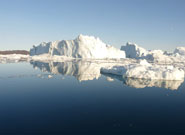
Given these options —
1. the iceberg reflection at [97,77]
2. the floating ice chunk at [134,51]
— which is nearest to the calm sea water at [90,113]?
the iceberg reflection at [97,77]

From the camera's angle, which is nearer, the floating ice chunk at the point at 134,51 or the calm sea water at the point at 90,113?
the calm sea water at the point at 90,113

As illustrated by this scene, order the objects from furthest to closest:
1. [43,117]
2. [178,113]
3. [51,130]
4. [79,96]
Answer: [79,96], [178,113], [43,117], [51,130]

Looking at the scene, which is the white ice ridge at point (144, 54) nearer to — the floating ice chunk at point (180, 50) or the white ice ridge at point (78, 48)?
the floating ice chunk at point (180, 50)

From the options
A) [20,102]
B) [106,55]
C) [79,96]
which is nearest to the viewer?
[20,102]

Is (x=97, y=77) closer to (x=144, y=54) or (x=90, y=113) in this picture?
(x=90, y=113)

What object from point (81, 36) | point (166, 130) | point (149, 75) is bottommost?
point (166, 130)

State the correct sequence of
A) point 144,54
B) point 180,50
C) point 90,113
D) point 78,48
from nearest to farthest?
point 90,113
point 78,48
point 144,54
point 180,50

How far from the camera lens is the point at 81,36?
51.0m

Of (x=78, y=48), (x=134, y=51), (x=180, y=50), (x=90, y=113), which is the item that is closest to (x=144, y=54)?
(x=134, y=51)

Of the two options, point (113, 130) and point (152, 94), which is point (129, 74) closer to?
point (152, 94)

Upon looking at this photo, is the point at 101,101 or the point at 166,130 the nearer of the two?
the point at 166,130

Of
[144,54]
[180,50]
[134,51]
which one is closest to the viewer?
[144,54]

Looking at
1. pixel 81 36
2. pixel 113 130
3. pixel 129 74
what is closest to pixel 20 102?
pixel 113 130

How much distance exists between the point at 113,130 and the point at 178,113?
4.33 meters
